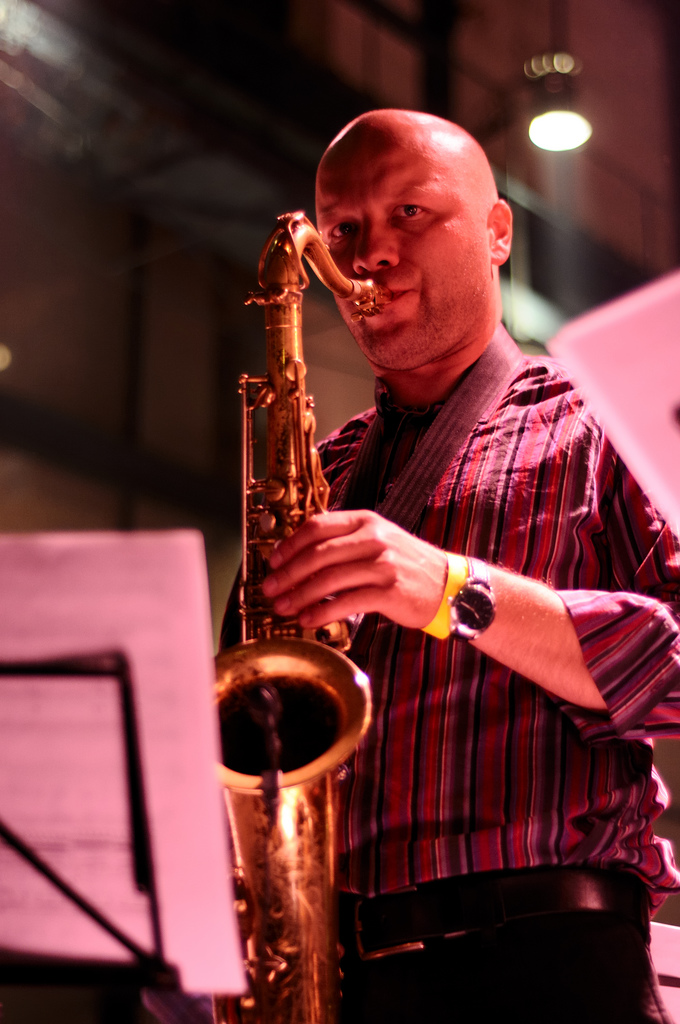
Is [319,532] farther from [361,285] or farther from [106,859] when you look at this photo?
[361,285]

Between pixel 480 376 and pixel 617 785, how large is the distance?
793 millimetres

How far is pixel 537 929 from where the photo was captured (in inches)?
58.1

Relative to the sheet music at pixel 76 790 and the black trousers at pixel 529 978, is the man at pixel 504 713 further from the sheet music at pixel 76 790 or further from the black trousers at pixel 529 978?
the sheet music at pixel 76 790

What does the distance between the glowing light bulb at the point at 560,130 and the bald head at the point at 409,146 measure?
8.55 ft

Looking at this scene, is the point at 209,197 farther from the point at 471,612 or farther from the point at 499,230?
the point at 471,612

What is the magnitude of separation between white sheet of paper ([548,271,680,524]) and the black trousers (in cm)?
76

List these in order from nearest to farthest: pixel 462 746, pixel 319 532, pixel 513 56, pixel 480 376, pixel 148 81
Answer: pixel 319 532 → pixel 462 746 → pixel 480 376 → pixel 148 81 → pixel 513 56

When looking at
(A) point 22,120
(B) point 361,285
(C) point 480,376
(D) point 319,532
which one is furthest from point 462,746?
(A) point 22,120

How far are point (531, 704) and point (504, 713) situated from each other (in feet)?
0.14

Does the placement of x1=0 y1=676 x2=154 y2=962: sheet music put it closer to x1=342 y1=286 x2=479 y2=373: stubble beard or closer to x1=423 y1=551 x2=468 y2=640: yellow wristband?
x1=423 y1=551 x2=468 y2=640: yellow wristband

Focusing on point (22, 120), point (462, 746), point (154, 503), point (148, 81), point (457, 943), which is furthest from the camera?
point (154, 503)

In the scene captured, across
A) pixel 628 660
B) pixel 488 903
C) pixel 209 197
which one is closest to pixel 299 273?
pixel 628 660

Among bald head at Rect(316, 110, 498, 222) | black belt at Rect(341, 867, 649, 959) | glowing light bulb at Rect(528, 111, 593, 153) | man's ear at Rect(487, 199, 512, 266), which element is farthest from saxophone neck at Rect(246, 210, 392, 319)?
glowing light bulb at Rect(528, 111, 593, 153)

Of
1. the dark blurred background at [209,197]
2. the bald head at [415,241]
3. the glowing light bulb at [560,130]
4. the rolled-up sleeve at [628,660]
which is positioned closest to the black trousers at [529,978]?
the rolled-up sleeve at [628,660]
